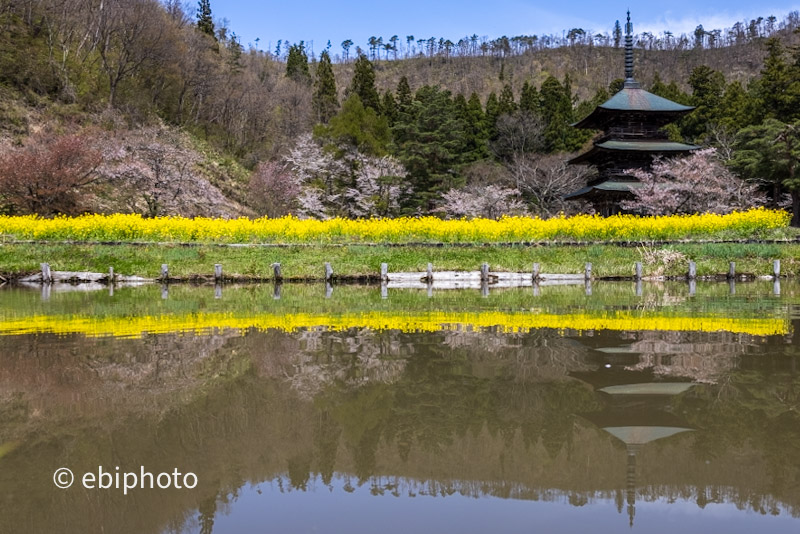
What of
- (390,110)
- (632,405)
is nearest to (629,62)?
(390,110)

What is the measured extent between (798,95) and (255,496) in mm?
40135

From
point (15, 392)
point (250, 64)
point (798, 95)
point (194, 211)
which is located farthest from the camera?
point (250, 64)

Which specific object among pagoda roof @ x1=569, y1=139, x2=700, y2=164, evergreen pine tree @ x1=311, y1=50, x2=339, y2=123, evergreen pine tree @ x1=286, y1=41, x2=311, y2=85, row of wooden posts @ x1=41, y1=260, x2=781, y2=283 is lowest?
row of wooden posts @ x1=41, y1=260, x2=781, y2=283

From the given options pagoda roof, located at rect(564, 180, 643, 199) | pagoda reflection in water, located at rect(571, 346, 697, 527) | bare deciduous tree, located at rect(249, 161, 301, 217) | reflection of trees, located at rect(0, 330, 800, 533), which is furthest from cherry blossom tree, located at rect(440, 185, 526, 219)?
pagoda reflection in water, located at rect(571, 346, 697, 527)

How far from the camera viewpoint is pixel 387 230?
2131 centimetres

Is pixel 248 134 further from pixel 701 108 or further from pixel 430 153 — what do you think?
pixel 701 108

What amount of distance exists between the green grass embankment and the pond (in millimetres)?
12241

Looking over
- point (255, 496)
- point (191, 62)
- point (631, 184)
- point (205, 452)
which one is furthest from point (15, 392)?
point (191, 62)

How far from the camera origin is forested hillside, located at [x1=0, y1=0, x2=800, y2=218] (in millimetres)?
29016

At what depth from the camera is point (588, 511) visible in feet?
9.30

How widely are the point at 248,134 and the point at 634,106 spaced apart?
30.3 meters

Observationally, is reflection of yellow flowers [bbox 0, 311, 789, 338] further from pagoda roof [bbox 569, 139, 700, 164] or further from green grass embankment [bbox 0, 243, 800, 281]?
pagoda roof [bbox 569, 139, 700, 164]

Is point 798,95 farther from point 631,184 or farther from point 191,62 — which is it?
point 191,62

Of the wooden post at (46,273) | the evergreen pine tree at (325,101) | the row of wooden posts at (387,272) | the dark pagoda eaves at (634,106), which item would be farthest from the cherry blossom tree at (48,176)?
the evergreen pine tree at (325,101)
